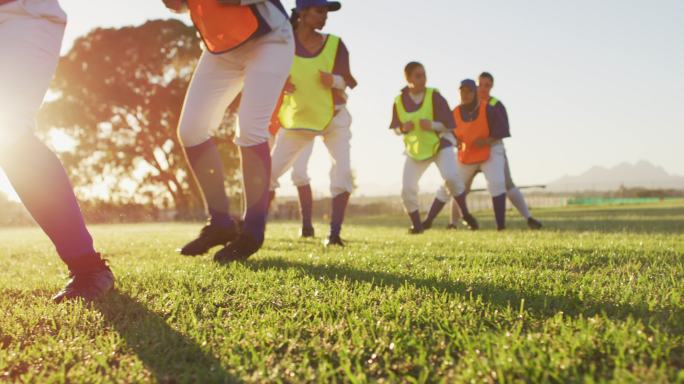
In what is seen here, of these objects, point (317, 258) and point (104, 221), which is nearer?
point (317, 258)

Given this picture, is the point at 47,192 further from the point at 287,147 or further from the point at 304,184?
the point at 304,184

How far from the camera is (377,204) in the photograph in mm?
45281

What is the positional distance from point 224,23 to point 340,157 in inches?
109

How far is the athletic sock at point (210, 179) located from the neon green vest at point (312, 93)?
1929 millimetres

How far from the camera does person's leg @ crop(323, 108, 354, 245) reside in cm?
605

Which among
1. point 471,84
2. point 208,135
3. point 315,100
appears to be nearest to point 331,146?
point 315,100

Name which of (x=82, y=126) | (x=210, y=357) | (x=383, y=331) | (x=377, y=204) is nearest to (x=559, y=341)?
(x=383, y=331)

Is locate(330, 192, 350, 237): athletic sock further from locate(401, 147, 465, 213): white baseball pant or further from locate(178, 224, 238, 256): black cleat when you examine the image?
locate(401, 147, 465, 213): white baseball pant

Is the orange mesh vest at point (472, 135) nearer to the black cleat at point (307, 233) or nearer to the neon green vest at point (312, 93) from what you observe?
the black cleat at point (307, 233)

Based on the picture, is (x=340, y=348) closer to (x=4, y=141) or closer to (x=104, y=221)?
(x=4, y=141)

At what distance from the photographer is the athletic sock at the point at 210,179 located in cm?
390

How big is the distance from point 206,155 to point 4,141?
1.43 meters

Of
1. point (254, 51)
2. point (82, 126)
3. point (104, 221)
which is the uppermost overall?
point (82, 126)

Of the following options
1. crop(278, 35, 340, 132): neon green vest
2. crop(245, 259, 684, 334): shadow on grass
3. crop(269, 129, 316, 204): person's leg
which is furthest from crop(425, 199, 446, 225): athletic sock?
crop(245, 259, 684, 334): shadow on grass
